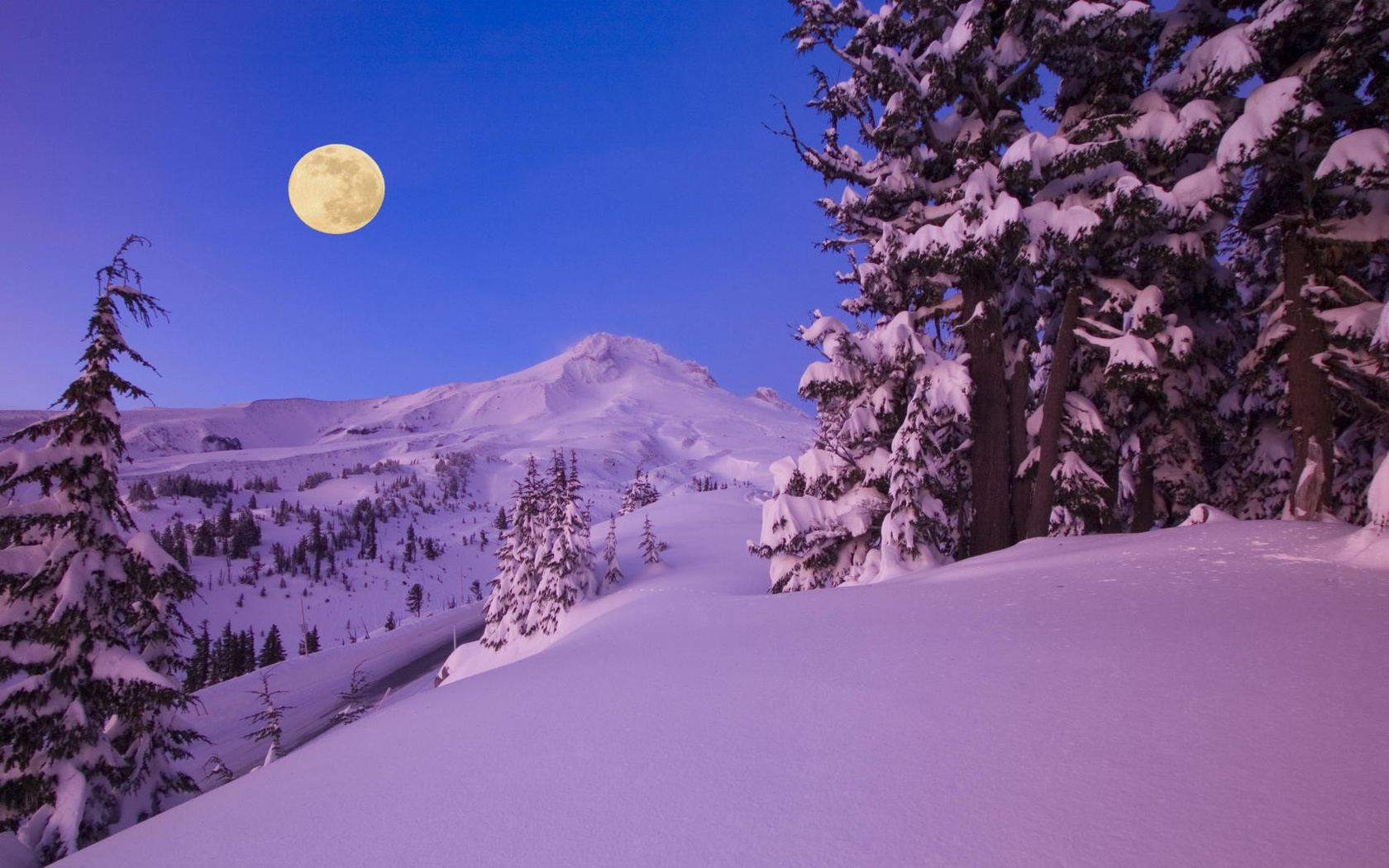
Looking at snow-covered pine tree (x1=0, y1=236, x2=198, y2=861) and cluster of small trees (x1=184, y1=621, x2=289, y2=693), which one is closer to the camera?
snow-covered pine tree (x1=0, y1=236, x2=198, y2=861)

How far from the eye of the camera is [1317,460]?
7.97 metres

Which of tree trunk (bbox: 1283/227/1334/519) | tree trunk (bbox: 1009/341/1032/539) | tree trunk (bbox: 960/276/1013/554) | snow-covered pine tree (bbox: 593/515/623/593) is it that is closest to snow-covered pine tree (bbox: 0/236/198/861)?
tree trunk (bbox: 960/276/1013/554)

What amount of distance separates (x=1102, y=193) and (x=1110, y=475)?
5849 millimetres

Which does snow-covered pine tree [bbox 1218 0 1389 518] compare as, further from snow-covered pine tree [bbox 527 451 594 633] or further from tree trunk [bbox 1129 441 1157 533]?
snow-covered pine tree [bbox 527 451 594 633]

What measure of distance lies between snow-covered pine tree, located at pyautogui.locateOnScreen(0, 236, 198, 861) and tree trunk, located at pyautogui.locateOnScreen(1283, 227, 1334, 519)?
1706cm

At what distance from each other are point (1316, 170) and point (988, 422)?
17.2 feet

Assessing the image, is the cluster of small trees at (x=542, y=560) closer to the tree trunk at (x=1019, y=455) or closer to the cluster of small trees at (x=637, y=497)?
the tree trunk at (x=1019, y=455)

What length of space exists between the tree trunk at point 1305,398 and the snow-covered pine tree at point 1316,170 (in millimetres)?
15

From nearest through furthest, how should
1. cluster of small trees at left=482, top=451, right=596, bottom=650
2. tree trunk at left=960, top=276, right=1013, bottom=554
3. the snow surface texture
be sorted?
1. the snow surface texture
2. tree trunk at left=960, top=276, right=1013, bottom=554
3. cluster of small trees at left=482, top=451, right=596, bottom=650

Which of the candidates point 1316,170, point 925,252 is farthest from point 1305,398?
point 925,252

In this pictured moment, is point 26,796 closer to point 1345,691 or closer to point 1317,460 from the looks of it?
point 1345,691

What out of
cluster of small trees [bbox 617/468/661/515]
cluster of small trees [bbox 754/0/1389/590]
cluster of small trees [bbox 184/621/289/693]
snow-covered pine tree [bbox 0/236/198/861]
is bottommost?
cluster of small trees [bbox 184/621/289/693]

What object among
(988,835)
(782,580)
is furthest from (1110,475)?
(988,835)

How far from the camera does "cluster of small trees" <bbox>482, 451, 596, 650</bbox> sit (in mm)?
27562
